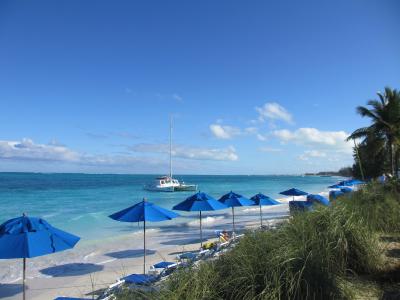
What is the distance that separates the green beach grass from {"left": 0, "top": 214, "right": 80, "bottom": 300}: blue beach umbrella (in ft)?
11.1

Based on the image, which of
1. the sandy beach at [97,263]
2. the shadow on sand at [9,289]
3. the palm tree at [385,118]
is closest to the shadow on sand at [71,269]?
the sandy beach at [97,263]

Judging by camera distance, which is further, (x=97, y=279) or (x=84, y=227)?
(x=84, y=227)

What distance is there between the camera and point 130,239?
646 inches

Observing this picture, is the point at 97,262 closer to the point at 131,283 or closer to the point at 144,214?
the point at 144,214

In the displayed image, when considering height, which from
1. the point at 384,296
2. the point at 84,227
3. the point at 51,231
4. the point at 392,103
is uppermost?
the point at 392,103

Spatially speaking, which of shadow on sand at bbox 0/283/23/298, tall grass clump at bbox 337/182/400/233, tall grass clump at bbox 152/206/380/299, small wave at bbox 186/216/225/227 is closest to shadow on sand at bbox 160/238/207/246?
small wave at bbox 186/216/225/227

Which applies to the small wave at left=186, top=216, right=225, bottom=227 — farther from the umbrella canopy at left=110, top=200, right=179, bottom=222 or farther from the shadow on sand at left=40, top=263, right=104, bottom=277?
the umbrella canopy at left=110, top=200, right=179, bottom=222

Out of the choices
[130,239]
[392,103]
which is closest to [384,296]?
[130,239]

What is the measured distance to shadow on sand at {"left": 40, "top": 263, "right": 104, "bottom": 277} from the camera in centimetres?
1073

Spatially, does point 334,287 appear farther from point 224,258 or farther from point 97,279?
point 97,279

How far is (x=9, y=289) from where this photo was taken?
30.9 feet

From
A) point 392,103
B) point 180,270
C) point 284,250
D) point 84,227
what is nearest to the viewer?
point 180,270

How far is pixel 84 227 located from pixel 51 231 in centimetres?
1486

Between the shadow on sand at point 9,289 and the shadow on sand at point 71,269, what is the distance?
1.15 meters
